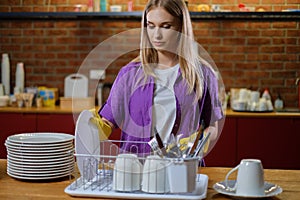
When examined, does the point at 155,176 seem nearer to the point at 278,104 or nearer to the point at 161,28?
the point at 161,28

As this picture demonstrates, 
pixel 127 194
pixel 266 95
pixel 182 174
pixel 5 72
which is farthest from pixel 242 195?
pixel 5 72

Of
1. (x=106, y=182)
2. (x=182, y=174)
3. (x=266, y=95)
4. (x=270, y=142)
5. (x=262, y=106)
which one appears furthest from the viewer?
(x=266, y=95)

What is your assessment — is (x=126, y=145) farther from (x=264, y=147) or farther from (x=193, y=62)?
(x=264, y=147)

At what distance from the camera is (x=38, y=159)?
1.93 meters

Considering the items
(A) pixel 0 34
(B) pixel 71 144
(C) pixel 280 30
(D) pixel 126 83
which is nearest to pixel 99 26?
(A) pixel 0 34

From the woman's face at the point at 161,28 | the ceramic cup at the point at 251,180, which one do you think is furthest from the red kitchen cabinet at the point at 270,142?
the ceramic cup at the point at 251,180

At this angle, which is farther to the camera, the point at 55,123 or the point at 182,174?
the point at 55,123

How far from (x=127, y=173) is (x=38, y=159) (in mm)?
386

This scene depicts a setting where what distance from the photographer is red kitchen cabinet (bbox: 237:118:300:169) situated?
4188mm

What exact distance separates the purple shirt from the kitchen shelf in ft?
6.57

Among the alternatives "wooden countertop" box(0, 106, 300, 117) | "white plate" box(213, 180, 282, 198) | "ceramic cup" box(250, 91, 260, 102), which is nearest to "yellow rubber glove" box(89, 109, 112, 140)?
"white plate" box(213, 180, 282, 198)

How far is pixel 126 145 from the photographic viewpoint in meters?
2.33

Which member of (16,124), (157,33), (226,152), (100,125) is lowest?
(226,152)

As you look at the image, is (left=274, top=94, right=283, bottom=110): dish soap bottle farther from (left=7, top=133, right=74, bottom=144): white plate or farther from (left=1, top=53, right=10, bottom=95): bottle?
(left=7, top=133, right=74, bottom=144): white plate
